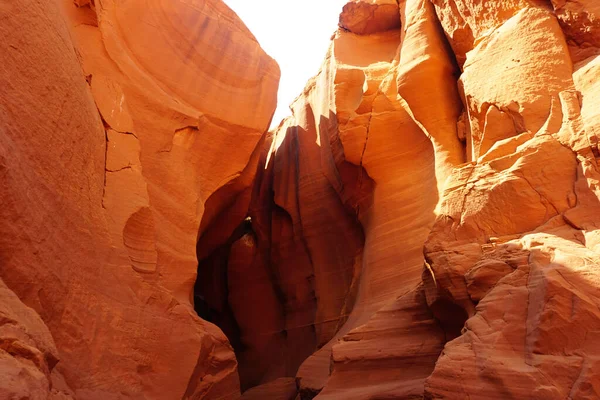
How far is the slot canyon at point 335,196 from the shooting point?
5.13m

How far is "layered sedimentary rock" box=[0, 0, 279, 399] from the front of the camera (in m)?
5.42

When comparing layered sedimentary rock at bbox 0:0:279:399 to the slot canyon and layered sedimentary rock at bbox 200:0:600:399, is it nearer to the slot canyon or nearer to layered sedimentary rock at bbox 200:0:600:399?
the slot canyon

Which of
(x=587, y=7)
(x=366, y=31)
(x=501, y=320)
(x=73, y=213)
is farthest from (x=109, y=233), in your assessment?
(x=366, y=31)

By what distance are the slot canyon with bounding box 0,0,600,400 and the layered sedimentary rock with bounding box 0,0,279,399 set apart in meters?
0.03

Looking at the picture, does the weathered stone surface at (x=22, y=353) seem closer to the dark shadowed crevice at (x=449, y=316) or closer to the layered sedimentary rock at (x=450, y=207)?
the layered sedimentary rock at (x=450, y=207)

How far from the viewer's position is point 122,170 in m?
7.87

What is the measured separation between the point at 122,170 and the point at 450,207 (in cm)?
431

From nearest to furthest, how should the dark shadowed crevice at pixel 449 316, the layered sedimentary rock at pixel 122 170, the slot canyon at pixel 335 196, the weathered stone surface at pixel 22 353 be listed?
the weathered stone surface at pixel 22 353 → the slot canyon at pixel 335 196 → the layered sedimentary rock at pixel 122 170 → the dark shadowed crevice at pixel 449 316

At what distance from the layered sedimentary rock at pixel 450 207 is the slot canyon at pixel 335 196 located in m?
0.03

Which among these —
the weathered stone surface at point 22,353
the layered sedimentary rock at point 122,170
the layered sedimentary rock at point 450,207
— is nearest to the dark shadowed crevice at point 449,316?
the layered sedimentary rock at point 450,207

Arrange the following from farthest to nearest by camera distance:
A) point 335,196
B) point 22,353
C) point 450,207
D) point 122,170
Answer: point 335,196, point 122,170, point 450,207, point 22,353

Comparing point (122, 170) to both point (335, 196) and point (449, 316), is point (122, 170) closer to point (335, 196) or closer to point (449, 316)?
point (449, 316)

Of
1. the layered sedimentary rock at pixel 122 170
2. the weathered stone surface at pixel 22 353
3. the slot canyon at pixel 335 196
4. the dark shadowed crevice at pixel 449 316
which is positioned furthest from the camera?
the dark shadowed crevice at pixel 449 316

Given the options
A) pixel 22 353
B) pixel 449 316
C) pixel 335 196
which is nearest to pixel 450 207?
pixel 449 316
